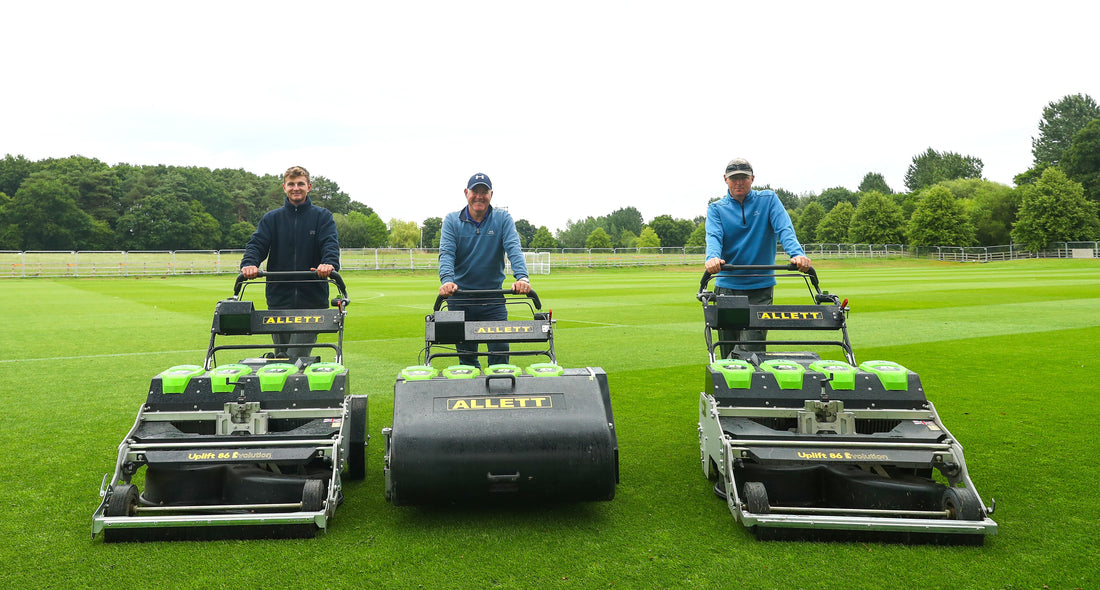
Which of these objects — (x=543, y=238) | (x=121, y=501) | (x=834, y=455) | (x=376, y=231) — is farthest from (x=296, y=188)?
(x=376, y=231)

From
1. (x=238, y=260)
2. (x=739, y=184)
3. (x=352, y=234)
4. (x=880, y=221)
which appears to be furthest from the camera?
(x=352, y=234)

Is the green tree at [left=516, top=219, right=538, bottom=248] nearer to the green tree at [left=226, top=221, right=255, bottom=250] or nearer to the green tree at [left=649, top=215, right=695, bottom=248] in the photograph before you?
the green tree at [left=649, top=215, right=695, bottom=248]

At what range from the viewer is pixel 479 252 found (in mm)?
5656

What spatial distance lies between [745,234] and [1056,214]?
7494 cm

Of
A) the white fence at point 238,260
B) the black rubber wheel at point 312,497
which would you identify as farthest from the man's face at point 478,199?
the white fence at point 238,260

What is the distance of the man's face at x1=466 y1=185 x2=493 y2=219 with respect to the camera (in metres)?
5.50

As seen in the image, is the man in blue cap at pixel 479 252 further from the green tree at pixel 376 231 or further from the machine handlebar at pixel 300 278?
the green tree at pixel 376 231

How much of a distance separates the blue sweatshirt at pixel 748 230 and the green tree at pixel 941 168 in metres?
132

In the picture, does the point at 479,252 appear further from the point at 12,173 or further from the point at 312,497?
the point at 12,173

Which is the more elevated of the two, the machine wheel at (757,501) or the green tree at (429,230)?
the green tree at (429,230)

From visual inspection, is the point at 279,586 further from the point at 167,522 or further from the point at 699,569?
the point at 699,569

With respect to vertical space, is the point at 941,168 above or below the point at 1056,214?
above

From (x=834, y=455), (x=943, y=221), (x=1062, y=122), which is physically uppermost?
(x=1062, y=122)

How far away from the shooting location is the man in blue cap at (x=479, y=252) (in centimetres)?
553
